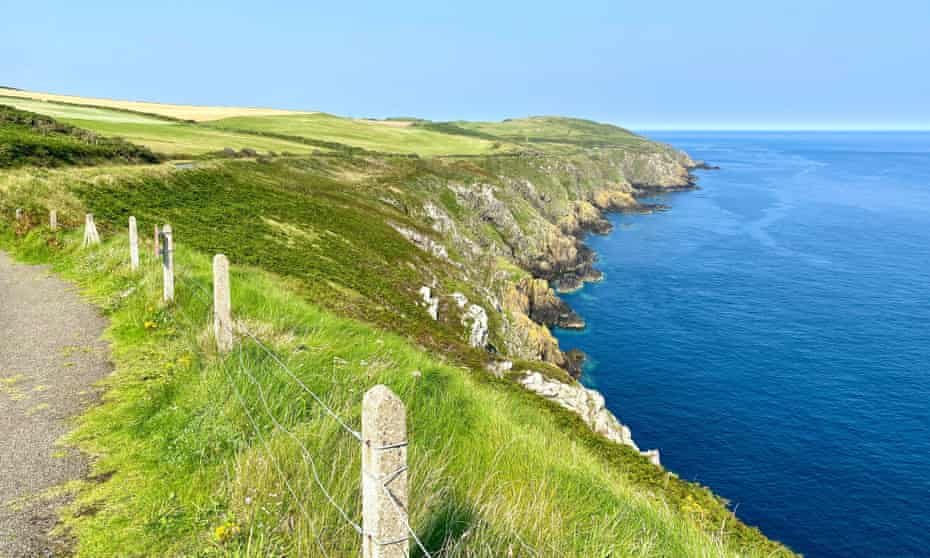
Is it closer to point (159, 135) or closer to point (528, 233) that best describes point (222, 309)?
point (528, 233)

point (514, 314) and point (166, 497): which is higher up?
point (166, 497)

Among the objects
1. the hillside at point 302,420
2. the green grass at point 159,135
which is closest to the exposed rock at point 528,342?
the hillside at point 302,420

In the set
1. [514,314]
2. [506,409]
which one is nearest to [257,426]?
[506,409]

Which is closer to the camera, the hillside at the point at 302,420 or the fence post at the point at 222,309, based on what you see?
the hillside at the point at 302,420

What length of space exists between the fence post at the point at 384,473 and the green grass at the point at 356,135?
109 m

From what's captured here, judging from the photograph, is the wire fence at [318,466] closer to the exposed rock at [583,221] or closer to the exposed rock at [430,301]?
the exposed rock at [430,301]

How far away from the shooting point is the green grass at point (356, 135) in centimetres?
11550

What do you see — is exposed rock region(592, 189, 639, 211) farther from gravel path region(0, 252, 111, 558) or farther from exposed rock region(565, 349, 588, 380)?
gravel path region(0, 252, 111, 558)

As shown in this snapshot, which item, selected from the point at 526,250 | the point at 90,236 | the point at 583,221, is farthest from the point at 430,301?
the point at 583,221

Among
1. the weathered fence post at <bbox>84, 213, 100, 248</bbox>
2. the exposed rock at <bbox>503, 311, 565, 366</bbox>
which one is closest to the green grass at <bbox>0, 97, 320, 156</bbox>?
the exposed rock at <bbox>503, 311, 565, 366</bbox>

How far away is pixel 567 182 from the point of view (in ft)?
418

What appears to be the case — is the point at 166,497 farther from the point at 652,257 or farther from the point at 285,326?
the point at 652,257

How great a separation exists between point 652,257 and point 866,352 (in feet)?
127

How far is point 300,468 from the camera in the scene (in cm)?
556
